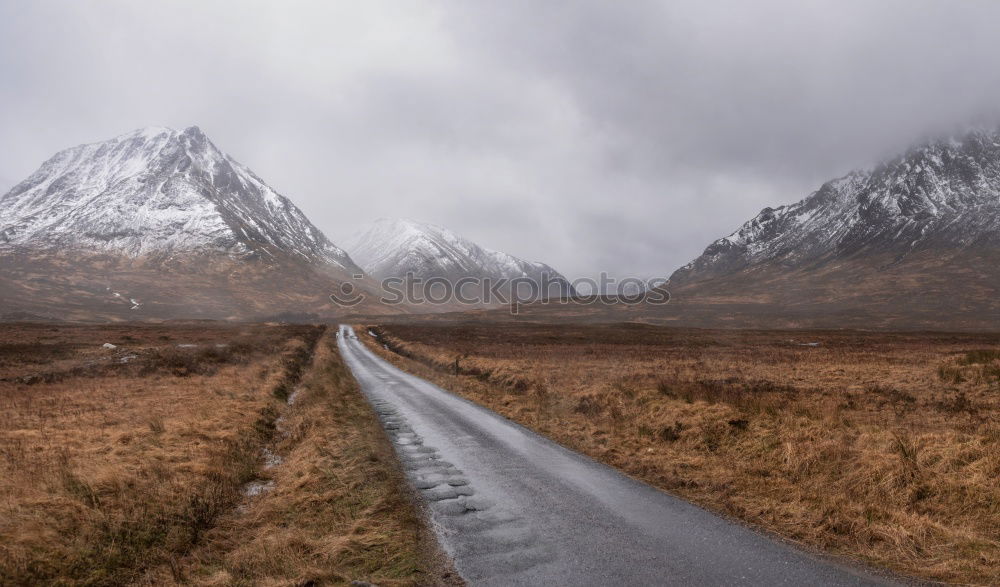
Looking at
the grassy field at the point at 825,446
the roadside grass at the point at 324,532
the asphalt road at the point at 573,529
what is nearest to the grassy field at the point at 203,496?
the roadside grass at the point at 324,532

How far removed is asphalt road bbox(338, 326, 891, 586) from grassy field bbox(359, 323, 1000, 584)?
2.78 feet

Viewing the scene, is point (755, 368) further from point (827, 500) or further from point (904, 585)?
point (904, 585)

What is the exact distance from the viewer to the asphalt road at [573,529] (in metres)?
6.48

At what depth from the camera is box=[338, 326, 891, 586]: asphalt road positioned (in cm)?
648

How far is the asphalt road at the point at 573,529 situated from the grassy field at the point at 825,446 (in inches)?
33.3

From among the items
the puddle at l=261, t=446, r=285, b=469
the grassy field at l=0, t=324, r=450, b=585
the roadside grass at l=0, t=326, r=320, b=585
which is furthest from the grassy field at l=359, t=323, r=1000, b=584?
the roadside grass at l=0, t=326, r=320, b=585

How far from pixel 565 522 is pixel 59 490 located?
29.7ft

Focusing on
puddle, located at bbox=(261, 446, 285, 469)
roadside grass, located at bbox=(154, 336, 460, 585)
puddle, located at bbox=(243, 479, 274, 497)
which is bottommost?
puddle, located at bbox=(261, 446, 285, 469)

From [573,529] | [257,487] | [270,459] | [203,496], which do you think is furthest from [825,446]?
[270,459]

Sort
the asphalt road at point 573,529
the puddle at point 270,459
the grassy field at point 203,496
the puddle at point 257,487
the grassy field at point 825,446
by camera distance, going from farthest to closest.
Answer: the puddle at point 270,459 < the puddle at point 257,487 < the grassy field at point 825,446 < the grassy field at point 203,496 < the asphalt road at point 573,529

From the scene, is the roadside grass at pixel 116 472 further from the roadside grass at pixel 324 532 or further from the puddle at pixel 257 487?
the roadside grass at pixel 324 532

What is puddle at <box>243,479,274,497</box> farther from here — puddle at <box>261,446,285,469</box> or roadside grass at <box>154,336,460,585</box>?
puddle at <box>261,446,285,469</box>

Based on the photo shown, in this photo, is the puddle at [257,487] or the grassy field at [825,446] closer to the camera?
the grassy field at [825,446]

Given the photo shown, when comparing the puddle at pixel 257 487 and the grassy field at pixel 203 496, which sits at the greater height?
the grassy field at pixel 203 496
